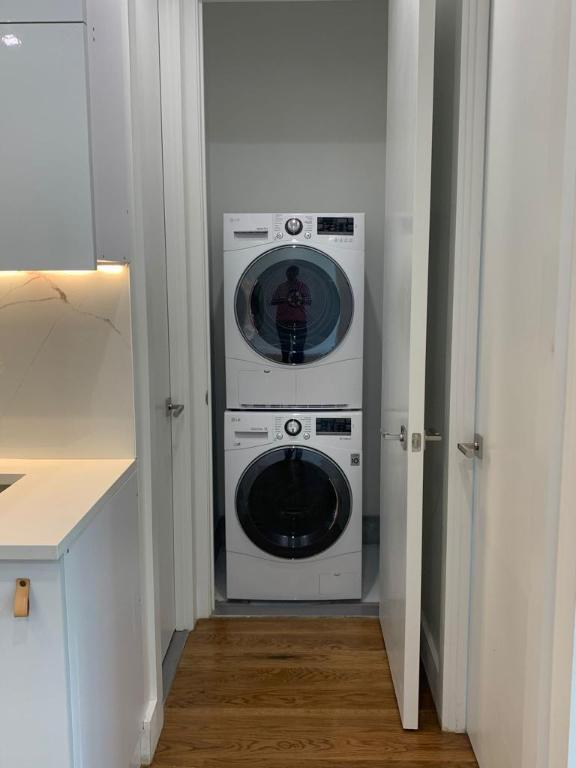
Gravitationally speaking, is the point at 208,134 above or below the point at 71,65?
above

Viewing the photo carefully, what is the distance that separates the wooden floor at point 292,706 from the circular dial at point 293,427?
78 centimetres

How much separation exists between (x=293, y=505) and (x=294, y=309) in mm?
828

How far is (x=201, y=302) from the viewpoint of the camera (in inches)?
105

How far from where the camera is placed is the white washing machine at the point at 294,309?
275cm

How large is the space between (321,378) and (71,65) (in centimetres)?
165

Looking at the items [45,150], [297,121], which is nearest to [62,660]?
[45,150]

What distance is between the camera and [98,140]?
1.52 meters

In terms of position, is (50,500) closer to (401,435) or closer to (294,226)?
(401,435)

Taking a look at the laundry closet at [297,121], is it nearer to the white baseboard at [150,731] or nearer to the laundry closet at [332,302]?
the laundry closet at [332,302]

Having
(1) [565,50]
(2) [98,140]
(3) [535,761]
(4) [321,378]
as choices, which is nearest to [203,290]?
(4) [321,378]

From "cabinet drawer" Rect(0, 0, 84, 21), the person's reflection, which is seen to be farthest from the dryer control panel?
"cabinet drawer" Rect(0, 0, 84, 21)

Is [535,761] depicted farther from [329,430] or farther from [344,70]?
[344,70]

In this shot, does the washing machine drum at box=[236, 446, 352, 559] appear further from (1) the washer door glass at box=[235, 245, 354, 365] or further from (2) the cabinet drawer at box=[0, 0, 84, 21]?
(2) the cabinet drawer at box=[0, 0, 84, 21]

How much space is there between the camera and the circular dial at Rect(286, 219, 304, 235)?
2742 mm
